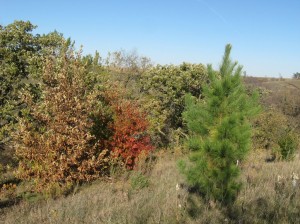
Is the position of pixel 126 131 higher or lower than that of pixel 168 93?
lower

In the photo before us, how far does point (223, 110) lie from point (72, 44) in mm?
6676

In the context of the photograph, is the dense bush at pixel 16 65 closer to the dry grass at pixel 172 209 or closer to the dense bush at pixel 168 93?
the dry grass at pixel 172 209

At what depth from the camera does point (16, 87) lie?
1179cm

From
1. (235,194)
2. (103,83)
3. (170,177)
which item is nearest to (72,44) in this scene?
(103,83)

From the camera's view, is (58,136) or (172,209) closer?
(172,209)

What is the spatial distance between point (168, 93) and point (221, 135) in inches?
444

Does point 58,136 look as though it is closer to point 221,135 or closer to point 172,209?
point 172,209

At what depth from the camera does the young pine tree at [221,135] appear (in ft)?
21.7

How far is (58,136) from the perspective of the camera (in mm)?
8953

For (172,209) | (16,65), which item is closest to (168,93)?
(16,65)

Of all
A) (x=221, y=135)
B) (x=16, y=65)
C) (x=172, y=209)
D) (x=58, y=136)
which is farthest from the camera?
(x=16, y=65)

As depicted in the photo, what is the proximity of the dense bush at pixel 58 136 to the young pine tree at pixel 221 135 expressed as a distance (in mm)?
3576

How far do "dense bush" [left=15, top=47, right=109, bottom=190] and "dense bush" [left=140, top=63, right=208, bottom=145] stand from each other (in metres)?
7.58

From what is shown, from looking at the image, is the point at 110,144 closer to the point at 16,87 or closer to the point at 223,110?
the point at 16,87
